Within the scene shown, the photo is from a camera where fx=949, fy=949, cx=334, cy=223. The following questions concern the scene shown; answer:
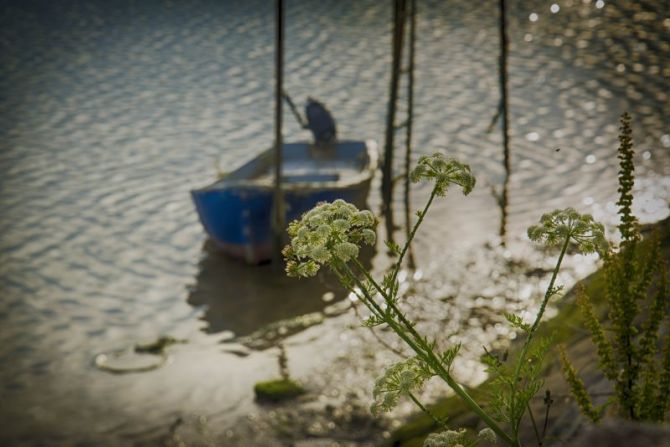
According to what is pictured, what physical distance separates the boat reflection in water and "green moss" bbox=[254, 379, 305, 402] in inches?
57.4

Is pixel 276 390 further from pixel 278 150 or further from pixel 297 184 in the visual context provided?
pixel 297 184

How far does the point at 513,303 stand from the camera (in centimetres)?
1333

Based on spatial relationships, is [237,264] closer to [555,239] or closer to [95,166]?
[95,166]

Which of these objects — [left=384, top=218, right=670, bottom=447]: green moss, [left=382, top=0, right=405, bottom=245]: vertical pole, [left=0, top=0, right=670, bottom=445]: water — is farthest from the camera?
[left=382, top=0, right=405, bottom=245]: vertical pole

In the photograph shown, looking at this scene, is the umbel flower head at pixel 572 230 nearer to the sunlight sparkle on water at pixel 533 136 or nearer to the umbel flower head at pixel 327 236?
the umbel flower head at pixel 327 236

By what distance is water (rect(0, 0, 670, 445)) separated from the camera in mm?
11984

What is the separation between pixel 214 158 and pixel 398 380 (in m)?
17.8

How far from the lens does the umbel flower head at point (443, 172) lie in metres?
3.23

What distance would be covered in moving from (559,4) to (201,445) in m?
28.3

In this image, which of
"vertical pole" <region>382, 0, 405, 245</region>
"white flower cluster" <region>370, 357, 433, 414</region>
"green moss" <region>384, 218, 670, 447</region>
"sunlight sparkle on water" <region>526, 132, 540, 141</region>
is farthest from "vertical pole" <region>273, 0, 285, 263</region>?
"white flower cluster" <region>370, 357, 433, 414</region>

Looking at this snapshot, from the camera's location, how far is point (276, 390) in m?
11.1

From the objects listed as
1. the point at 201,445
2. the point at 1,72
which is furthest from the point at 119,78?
the point at 201,445

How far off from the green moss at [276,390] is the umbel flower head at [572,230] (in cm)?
807

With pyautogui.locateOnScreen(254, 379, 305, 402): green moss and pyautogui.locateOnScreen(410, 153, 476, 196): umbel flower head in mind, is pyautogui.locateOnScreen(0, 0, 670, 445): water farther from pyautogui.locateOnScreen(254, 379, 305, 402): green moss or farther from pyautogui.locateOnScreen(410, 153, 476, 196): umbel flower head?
pyautogui.locateOnScreen(410, 153, 476, 196): umbel flower head
